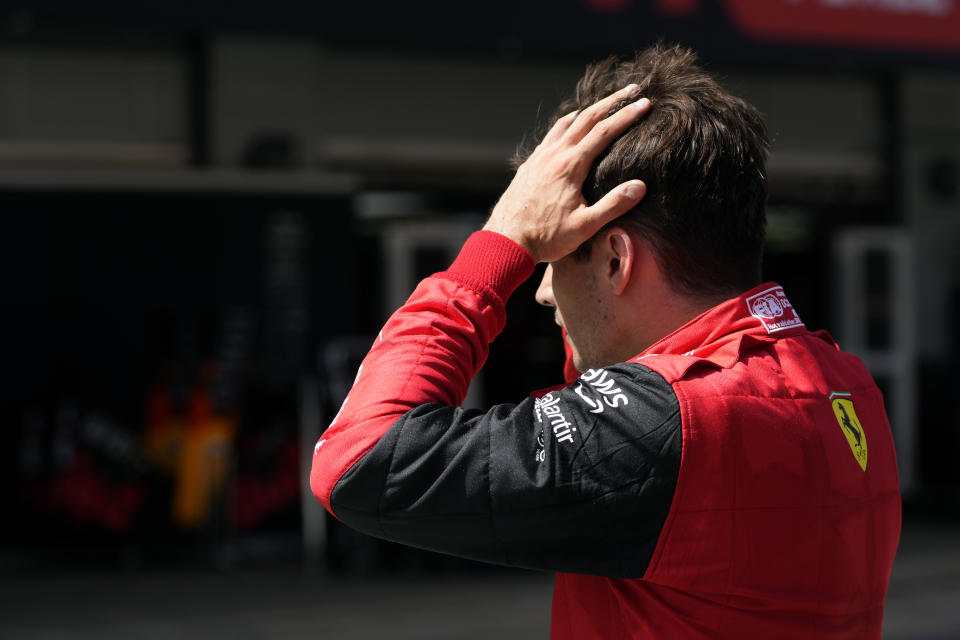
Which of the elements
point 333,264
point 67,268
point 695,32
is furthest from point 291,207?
point 695,32

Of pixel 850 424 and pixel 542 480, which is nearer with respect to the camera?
pixel 542 480

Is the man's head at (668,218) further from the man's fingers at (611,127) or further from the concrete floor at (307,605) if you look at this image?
the concrete floor at (307,605)

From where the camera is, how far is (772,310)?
63.1 inches

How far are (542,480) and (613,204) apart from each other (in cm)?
35

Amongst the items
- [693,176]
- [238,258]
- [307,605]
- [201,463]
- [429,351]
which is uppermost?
[693,176]

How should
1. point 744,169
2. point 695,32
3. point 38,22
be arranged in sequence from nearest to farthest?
point 744,169 → point 38,22 → point 695,32

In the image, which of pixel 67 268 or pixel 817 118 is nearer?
pixel 67 268

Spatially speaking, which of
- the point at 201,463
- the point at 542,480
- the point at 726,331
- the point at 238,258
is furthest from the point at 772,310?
the point at 238,258

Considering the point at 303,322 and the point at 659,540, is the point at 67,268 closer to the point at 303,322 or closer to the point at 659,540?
the point at 303,322

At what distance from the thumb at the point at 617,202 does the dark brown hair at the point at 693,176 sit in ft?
0.08

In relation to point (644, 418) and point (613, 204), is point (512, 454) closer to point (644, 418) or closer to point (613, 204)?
point (644, 418)

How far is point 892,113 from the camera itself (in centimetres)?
1080

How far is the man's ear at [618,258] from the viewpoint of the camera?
1544 millimetres

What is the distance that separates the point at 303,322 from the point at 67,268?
1.61 metres
